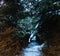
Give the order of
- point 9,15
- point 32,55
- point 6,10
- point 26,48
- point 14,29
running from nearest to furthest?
point 32,55 → point 26,48 → point 14,29 → point 9,15 → point 6,10

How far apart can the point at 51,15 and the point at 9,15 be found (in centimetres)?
134

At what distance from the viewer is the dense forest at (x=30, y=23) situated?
4.64 metres

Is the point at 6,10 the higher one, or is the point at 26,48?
the point at 6,10

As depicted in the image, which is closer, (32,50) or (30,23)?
(32,50)

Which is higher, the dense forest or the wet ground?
the dense forest

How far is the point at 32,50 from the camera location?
14.0 ft

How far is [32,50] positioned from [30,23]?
4.44ft

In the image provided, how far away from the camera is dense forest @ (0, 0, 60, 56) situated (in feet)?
15.2

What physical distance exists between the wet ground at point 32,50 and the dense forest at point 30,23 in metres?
0.13

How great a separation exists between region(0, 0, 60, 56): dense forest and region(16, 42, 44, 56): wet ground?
0.13m

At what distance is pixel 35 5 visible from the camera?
5770mm

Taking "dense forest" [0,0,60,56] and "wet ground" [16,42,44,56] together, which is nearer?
"wet ground" [16,42,44,56]

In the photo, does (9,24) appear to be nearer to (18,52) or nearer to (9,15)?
(9,15)

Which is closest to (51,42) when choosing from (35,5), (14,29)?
(14,29)
